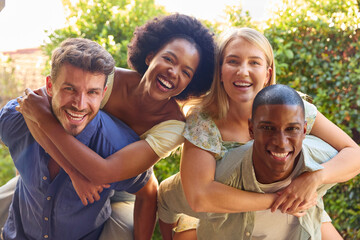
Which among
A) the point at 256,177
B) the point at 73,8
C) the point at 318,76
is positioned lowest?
the point at 256,177

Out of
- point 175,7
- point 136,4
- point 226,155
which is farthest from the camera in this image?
point 175,7

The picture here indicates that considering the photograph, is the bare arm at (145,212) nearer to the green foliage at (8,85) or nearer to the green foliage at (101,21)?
the green foliage at (101,21)

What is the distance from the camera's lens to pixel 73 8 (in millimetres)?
4668

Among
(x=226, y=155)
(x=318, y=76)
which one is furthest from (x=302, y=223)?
(x=318, y=76)

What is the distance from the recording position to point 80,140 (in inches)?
99.9

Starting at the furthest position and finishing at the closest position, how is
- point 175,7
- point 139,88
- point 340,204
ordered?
1. point 175,7
2. point 340,204
3. point 139,88

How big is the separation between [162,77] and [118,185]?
28.4 inches

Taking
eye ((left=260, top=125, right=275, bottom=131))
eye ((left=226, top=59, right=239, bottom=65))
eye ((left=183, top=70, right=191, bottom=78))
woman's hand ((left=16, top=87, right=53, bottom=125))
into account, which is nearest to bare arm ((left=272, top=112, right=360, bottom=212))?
eye ((left=260, top=125, right=275, bottom=131))

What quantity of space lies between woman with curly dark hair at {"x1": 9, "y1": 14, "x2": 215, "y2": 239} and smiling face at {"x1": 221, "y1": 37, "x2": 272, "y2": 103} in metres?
0.20

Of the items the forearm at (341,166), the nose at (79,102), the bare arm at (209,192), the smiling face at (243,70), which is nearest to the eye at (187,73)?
the smiling face at (243,70)

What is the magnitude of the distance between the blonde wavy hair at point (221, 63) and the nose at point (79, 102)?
2.68ft

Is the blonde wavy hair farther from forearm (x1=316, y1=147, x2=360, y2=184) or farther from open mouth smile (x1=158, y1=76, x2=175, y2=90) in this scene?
forearm (x1=316, y1=147, x2=360, y2=184)

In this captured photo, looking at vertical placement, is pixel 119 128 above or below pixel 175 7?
below

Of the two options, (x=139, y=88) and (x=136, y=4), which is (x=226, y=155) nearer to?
(x=139, y=88)
